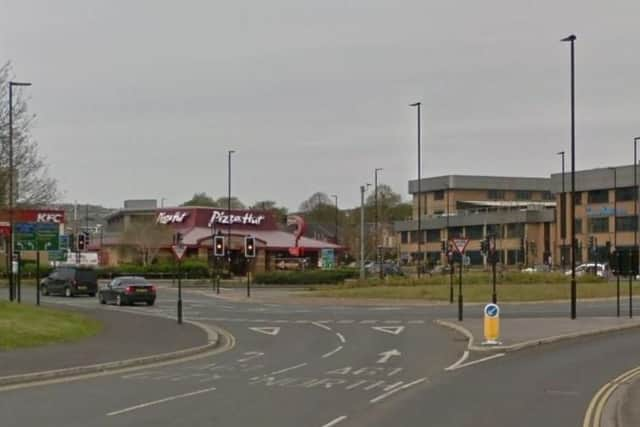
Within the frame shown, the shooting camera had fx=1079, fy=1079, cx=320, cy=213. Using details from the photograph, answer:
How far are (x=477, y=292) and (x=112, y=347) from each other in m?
33.1

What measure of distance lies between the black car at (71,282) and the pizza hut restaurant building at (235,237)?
36.0 m

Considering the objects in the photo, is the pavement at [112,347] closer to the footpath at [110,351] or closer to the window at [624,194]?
the footpath at [110,351]

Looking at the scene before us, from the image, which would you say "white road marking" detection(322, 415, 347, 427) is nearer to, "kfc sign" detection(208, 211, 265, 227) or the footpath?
the footpath

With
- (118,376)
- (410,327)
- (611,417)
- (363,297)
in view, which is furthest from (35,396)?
(363,297)

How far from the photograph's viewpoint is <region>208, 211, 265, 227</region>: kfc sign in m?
103

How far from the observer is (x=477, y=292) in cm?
5694

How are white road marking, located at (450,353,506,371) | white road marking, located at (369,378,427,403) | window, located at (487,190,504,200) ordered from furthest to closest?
window, located at (487,190,504,200)
white road marking, located at (450,353,506,371)
white road marking, located at (369,378,427,403)

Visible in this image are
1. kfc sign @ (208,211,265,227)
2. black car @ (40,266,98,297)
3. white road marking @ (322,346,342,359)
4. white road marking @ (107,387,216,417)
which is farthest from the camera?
→ kfc sign @ (208,211,265,227)

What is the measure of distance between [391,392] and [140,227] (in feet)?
282

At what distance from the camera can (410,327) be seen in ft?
119

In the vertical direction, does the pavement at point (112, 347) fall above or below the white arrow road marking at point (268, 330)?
above

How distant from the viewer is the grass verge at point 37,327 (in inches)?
1059

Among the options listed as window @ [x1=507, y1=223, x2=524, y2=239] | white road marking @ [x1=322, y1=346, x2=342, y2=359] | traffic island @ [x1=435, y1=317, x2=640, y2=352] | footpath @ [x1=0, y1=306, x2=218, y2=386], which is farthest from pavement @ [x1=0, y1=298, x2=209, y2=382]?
window @ [x1=507, y1=223, x2=524, y2=239]

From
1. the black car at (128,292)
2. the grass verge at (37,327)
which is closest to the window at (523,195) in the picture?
the black car at (128,292)
